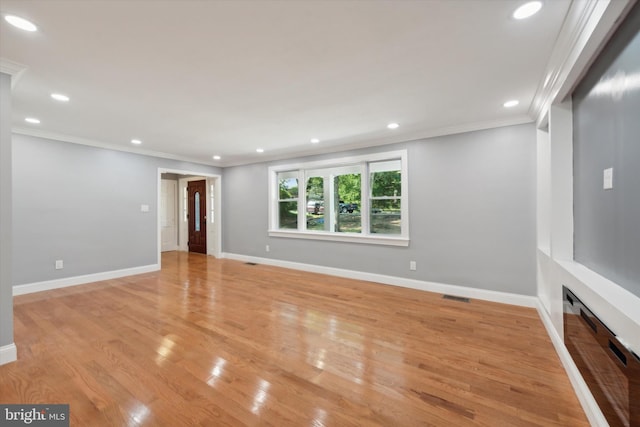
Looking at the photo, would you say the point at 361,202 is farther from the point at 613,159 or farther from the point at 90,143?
the point at 90,143

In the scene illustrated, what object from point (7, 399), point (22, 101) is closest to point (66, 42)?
point (22, 101)

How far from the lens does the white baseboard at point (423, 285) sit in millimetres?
3551

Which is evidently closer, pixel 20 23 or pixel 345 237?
pixel 20 23

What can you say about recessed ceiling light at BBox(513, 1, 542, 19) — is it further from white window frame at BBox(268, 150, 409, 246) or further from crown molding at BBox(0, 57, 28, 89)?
crown molding at BBox(0, 57, 28, 89)

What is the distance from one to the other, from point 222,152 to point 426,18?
4849 millimetres

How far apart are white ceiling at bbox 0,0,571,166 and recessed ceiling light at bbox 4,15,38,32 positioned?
49mm

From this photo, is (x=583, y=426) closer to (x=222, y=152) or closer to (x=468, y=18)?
(x=468, y=18)

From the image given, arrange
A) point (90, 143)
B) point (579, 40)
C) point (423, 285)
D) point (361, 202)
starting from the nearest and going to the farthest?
point (579, 40)
point (423, 285)
point (90, 143)
point (361, 202)

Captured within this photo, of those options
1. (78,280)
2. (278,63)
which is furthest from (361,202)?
(78,280)

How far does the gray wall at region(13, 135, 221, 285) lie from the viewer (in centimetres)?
409

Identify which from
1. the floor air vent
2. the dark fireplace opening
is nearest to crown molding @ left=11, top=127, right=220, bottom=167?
the floor air vent

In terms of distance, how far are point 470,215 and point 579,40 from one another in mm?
2503

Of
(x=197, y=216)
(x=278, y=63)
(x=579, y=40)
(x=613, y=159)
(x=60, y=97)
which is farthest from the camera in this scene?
(x=197, y=216)

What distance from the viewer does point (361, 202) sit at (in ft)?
16.3
